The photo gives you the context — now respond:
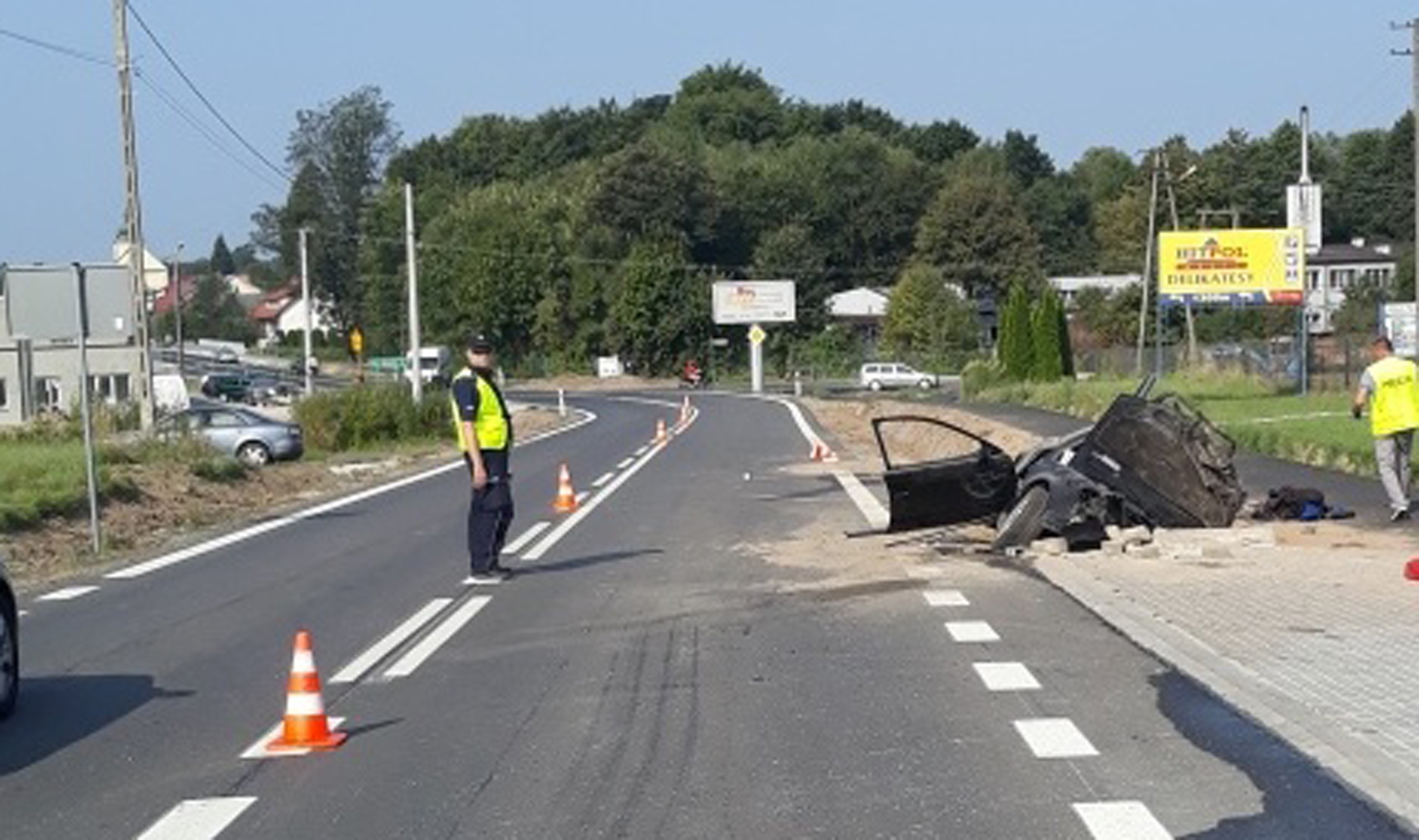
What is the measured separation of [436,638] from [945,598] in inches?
147

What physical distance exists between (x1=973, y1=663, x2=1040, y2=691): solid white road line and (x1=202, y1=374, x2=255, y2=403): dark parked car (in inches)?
2750

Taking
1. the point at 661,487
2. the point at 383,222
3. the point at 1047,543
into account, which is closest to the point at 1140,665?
the point at 1047,543

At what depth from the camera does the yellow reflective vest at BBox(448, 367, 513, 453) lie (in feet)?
50.1

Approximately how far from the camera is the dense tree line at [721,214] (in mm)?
114000

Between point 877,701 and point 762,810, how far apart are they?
7.71 ft

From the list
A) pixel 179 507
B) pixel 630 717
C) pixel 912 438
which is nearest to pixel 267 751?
pixel 630 717

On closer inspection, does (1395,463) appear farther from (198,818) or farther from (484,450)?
(198,818)

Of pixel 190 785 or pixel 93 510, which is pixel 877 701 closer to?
pixel 190 785

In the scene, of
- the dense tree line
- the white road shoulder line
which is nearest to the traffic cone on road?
the white road shoulder line

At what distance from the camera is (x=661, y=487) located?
27.5m

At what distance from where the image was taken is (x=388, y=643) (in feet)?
39.7

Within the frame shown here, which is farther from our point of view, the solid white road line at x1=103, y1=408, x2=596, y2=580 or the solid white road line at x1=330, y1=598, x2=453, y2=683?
the solid white road line at x1=103, y1=408, x2=596, y2=580

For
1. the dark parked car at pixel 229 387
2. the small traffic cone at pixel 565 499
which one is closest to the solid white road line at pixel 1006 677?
the small traffic cone at pixel 565 499

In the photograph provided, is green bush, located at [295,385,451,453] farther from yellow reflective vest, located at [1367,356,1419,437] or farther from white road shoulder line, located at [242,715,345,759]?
white road shoulder line, located at [242,715,345,759]
